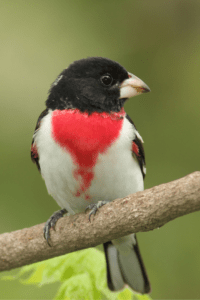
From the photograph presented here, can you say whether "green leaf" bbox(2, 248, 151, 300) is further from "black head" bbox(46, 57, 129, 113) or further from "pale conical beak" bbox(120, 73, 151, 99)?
"pale conical beak" bbox(120, 73, 151, 99)

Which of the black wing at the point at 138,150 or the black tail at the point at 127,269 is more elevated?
the black wing at the point at 138,150

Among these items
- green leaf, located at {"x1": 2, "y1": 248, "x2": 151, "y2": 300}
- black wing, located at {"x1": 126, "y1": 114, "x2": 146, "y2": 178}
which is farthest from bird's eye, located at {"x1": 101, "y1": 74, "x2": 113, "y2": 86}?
green leaf, located at {"x1": 2, "y1": 248, "x2": 151, "y2": 300}

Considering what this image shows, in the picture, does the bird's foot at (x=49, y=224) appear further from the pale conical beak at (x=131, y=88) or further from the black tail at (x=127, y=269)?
the pale conical beak at (x=131, y=88)

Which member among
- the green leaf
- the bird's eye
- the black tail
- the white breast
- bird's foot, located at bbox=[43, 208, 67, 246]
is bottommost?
the black tail

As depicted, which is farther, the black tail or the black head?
the black tail

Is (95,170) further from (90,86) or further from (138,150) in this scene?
(90,86)

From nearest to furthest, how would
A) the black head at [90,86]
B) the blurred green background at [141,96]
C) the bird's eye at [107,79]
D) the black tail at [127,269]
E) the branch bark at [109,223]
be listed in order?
the branch bark at [109,223] < the black head at [90,86] < the bird's eye at [107,79] < the black tail at [127,269] < the blurred green background at [141,96]

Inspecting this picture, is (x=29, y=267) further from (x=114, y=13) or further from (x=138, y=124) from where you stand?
(x=114, y=13)

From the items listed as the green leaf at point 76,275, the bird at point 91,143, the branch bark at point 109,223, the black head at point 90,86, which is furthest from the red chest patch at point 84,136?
the green leaf at point 76,275
